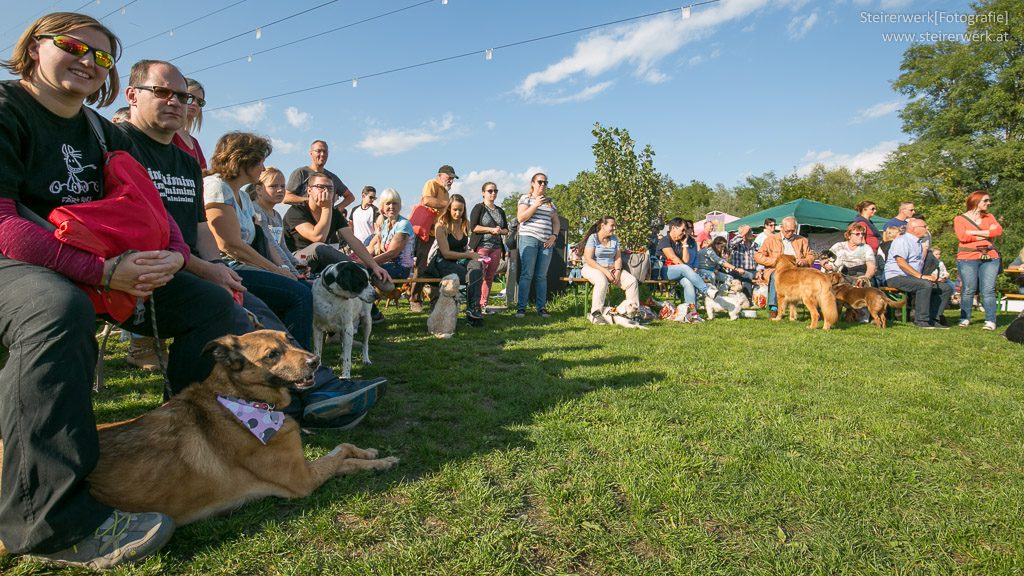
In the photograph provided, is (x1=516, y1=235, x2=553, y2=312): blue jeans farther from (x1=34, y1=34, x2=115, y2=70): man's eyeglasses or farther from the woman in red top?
(x1=34, y1=34, x2=115, y2=70): man's eyeglasses

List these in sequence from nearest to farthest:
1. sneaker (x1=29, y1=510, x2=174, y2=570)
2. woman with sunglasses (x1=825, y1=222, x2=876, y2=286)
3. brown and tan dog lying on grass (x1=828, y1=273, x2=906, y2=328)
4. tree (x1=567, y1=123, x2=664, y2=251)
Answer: sneaker (x1=29, y1=510, x2=174, y2=570) < brown and tan dog lying on grass (x1=828, y1=273, x2=906, y2=328) < woman with sunglasses (x1=825, y1=222, x2=876, y2=286) < tree (x1=567, y1=123, x2=664, y2=251)

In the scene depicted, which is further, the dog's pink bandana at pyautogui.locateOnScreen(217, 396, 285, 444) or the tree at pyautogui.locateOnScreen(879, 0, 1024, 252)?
the tree at pyautogui.locateOnScreen(879, 0, 1024, 252)

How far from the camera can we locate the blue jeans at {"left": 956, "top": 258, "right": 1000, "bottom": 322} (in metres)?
8.18

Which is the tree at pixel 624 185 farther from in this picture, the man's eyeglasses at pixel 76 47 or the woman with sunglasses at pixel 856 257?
the man's eyeglasses at pixel 76 47

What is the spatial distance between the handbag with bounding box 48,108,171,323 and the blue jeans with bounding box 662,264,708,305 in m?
8.83

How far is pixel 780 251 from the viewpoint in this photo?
990cm

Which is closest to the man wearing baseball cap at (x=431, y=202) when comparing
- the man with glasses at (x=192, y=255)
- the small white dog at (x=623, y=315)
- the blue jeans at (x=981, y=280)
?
the small white dog at (x=623, y=315)

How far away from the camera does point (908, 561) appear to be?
6.41 ft

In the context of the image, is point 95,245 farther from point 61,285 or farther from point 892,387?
point 892,387

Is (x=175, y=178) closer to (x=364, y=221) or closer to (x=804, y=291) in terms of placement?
A: (x=364, y=221)

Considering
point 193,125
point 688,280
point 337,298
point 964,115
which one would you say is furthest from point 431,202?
point 964,115

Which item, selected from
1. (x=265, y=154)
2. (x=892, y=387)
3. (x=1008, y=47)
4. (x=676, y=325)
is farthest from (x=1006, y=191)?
(x=265, y=154)

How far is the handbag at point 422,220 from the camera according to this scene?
851 centimetres

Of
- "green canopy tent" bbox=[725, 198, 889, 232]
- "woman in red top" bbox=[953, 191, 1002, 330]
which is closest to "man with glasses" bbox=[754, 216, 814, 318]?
"woman in red top" bbox=[953, 191, 1002, 330]
